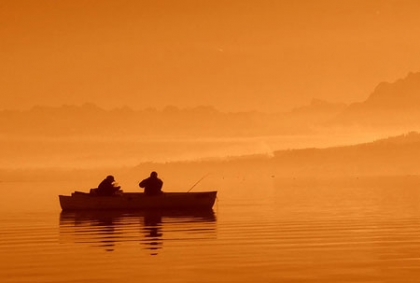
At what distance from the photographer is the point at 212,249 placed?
103 ft

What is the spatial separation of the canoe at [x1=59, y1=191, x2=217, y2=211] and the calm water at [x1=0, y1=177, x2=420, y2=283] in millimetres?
4223

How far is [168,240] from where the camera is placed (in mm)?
35594

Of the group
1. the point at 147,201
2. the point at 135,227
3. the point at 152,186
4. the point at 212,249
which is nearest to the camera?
the point at 212,249

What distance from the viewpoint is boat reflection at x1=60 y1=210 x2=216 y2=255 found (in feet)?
117

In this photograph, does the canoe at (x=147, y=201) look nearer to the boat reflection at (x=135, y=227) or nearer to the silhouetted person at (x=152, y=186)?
the silhouetted person at (x=152, y=186)

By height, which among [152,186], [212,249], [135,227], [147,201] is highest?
[152,186]

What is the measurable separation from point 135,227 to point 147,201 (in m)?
12.6

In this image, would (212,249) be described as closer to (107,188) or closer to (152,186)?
(152,186)

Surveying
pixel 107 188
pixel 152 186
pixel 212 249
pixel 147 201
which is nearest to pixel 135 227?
pixel 147 201

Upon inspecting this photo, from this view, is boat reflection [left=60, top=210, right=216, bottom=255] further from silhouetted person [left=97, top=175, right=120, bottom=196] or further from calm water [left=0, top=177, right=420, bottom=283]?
silhouetted person [left=97, top=175, right=120, bottom=196]

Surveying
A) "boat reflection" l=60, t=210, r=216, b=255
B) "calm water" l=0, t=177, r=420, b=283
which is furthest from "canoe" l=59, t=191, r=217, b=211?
"calm water" l=0, t=177, r=420, b=283

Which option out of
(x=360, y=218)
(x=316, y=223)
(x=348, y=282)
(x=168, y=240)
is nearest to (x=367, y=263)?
(x=348, y=282)

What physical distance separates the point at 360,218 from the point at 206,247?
69.3ft

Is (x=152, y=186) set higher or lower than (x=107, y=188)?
lower
